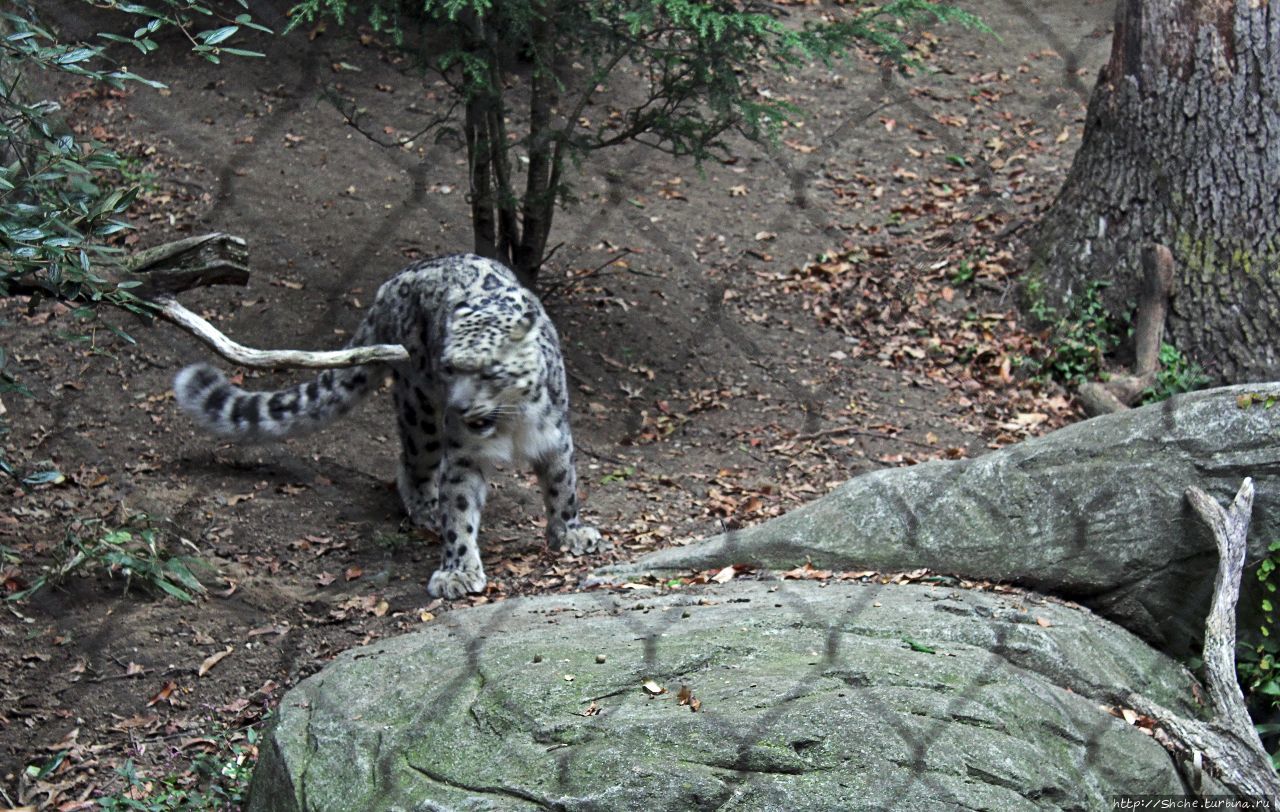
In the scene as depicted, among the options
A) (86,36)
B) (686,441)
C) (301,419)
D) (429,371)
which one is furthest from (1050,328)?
(86,36)

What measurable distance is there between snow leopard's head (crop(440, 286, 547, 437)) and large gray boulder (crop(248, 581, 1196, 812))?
2.74 ft

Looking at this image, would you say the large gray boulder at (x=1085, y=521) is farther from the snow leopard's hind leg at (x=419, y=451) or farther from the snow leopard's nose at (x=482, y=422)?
the snow leopard's hind leg at (x=419, y=451)

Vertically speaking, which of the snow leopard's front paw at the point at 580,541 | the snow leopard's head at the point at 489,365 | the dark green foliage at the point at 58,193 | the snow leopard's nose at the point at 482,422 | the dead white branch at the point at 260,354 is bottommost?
the snow leopard's front paw at the point at 580,541

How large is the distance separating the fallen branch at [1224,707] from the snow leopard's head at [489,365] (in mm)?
1926

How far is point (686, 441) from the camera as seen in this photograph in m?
4.93

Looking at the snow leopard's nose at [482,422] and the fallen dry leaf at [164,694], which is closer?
the fallen dry leaf at [164,694]

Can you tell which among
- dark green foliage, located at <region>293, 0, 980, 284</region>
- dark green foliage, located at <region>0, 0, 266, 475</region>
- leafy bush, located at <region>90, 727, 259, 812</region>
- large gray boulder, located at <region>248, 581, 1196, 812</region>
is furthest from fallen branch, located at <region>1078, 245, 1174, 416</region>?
dark green foliage, located at <region>0, 0, 266, 475</region>

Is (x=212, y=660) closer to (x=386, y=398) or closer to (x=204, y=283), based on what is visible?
(x=204, y=283)

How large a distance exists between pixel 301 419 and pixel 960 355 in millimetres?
2718

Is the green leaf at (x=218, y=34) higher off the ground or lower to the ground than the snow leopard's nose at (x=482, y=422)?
higher

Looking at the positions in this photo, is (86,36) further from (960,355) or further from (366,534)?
(960,355)

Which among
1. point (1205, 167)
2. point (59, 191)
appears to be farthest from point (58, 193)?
point (1205, 167)

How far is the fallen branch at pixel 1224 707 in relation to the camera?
9.81ft

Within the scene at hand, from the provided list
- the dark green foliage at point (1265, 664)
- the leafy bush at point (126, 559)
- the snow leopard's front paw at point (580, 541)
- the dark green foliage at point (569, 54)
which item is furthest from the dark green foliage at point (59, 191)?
the dark green foliage at point (1265, 664)
